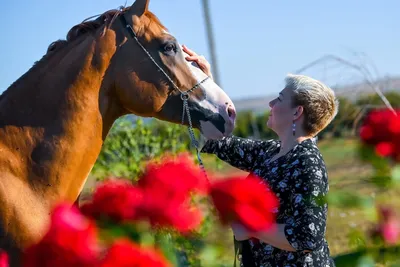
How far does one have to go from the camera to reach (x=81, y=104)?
3014 millimetres

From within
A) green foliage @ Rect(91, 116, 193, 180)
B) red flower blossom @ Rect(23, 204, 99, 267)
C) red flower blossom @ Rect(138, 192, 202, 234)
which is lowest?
green foliage @ Rect(91, 116, 193, 180)

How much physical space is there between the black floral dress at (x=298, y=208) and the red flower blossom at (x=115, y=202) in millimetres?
1398

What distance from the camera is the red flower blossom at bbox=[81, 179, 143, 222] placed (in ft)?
3.44

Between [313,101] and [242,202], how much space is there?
68.3 inches

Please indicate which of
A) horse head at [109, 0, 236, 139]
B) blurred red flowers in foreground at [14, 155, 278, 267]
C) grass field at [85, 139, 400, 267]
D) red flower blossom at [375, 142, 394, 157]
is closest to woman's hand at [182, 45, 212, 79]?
horse head at [109, 0, 236, 139]

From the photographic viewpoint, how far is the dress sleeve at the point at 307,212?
2.47 m

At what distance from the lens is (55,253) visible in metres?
0.83

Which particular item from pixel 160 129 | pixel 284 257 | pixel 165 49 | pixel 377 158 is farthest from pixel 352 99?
pixel 377 158

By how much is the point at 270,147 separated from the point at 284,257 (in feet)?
1.88

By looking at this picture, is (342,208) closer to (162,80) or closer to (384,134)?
(384,134)

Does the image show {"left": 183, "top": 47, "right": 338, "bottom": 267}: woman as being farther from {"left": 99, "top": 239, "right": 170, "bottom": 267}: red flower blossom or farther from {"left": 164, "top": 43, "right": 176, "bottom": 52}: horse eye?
{"left": 99, "top": 239, "right": 170, "bottom": 267}: red flower blossom

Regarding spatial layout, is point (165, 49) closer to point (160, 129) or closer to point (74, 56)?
point (74, 56)

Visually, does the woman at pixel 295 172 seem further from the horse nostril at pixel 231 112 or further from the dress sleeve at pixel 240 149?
the horse nostril at pixel 231 112


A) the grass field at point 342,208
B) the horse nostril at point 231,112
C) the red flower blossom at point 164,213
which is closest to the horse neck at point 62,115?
the horse nostril at point 231,112
